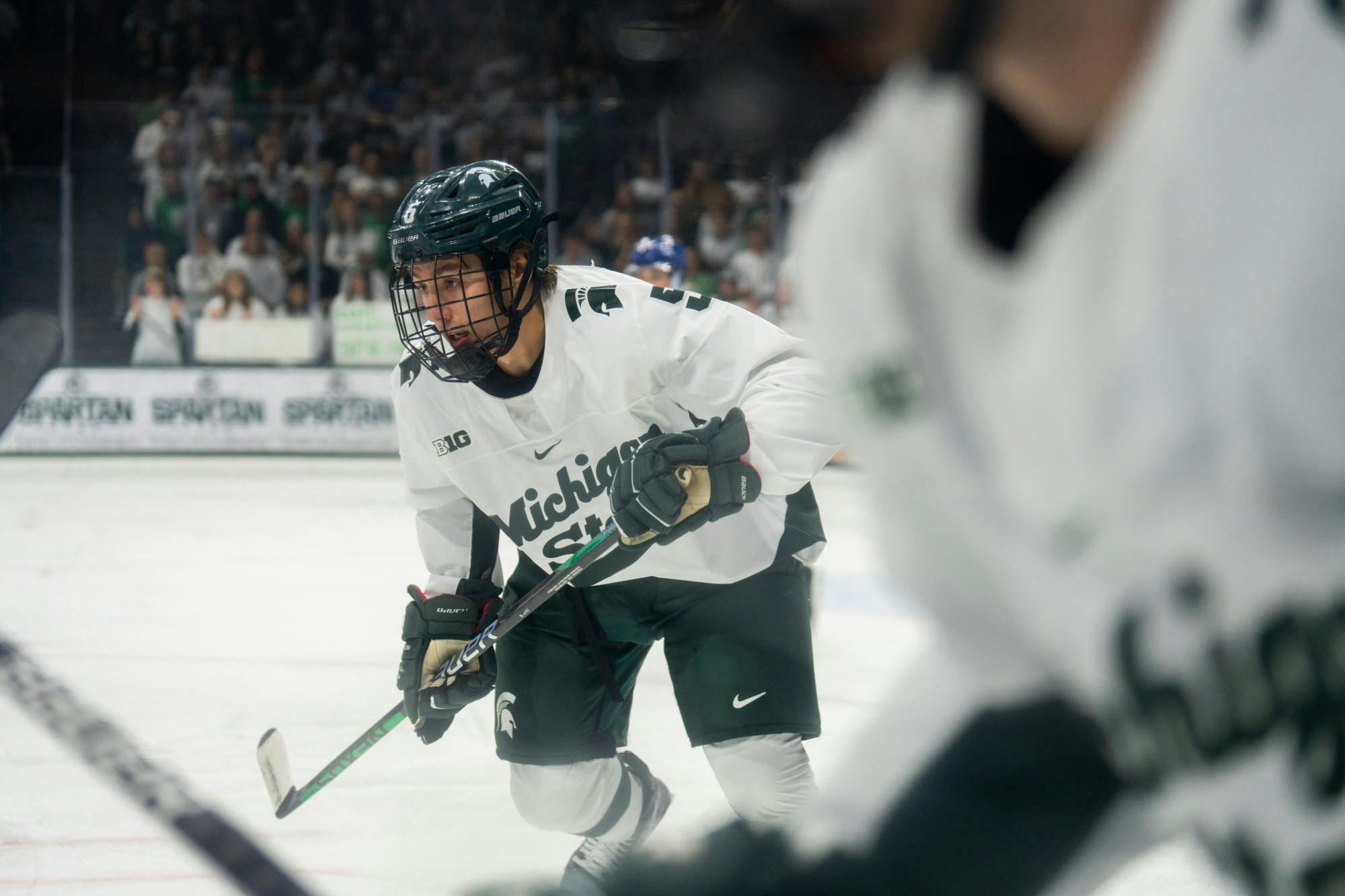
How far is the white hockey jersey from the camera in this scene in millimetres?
2000

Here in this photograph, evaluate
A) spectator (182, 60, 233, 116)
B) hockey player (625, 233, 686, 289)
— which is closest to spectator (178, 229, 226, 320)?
spectator (182, 60, 233, 116)

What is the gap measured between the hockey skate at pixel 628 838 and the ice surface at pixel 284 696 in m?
0.12

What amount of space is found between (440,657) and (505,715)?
0.61 ft

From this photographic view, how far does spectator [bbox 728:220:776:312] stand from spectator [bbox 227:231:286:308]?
11.0 feet

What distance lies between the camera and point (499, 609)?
2244 millimetres

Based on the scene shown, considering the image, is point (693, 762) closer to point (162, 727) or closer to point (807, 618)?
point (807, 618)

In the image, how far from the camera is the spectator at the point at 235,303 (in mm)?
9086

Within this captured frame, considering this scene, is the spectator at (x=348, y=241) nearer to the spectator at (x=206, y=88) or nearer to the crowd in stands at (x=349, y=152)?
the crowd in stands at (x=349, y=152)

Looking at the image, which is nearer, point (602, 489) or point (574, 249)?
point (602, 489)

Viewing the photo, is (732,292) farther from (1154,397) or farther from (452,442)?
(1154,397)

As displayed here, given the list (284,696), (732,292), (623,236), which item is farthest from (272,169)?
(284,696)

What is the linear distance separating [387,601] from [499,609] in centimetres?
247

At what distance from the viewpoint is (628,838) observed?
85.3 inches

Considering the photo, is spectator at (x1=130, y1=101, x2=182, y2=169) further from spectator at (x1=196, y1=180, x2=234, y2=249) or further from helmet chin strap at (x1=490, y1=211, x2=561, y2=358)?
helmet chin strap at (x1=490, y1=211, x2=561, y2=358)
